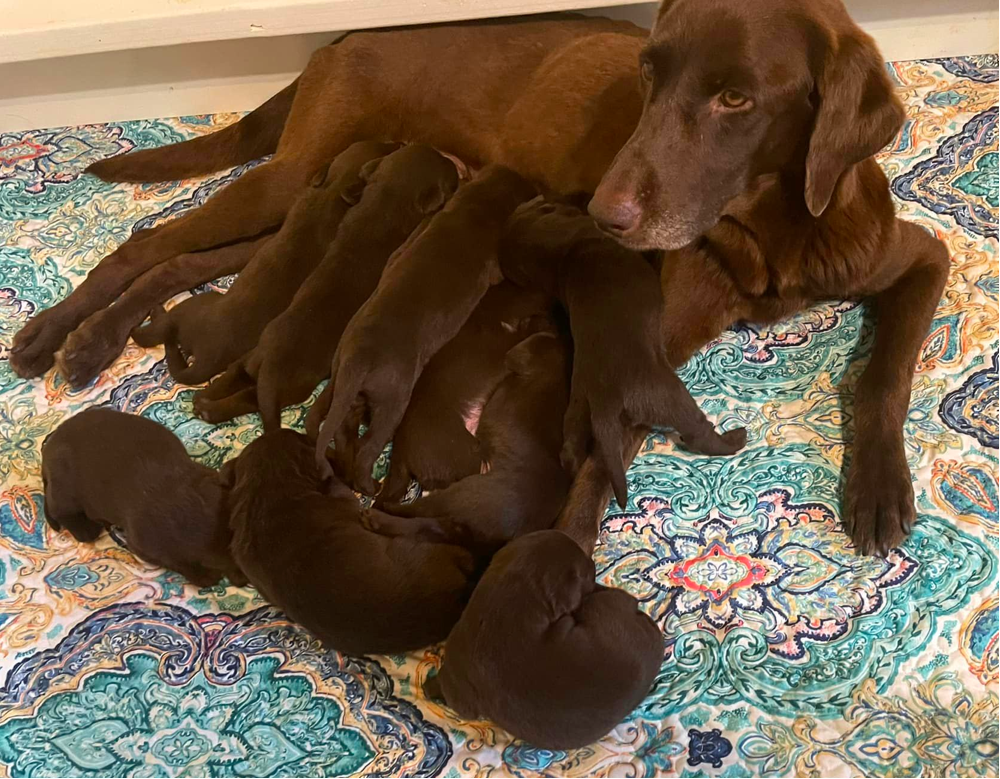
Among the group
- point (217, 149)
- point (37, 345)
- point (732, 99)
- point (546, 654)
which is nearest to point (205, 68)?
point (217, 149)

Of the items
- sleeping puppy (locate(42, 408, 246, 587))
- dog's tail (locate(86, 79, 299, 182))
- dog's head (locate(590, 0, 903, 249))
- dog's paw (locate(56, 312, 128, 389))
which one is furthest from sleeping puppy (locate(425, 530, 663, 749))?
dog's tail (locate(86, 79, 299, 182))

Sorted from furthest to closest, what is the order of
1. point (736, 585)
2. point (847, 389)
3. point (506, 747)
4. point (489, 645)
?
point (847, 389) < point (736, 585) < point (506, 747) < point (489, 645)

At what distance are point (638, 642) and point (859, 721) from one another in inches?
15.1

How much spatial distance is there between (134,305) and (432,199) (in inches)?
29.9

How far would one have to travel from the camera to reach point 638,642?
54.4 inches

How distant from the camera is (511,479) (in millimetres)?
1568

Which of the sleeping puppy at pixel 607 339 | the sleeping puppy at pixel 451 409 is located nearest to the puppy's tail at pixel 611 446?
the sleeping puppy at pixel 607 339

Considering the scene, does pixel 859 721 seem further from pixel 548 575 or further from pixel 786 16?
pixel 786 16

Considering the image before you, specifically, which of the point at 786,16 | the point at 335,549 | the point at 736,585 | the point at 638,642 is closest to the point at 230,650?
the point at 335,549

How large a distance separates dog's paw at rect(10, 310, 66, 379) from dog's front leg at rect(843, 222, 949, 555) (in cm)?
178

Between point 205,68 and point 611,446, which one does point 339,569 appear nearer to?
point 611,446

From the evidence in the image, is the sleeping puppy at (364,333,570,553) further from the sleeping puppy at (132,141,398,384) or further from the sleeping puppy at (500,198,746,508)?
the sleeping puppy at (132,141,398,384)

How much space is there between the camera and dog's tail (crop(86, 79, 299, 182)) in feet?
7.84

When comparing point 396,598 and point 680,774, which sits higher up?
point 396,598
